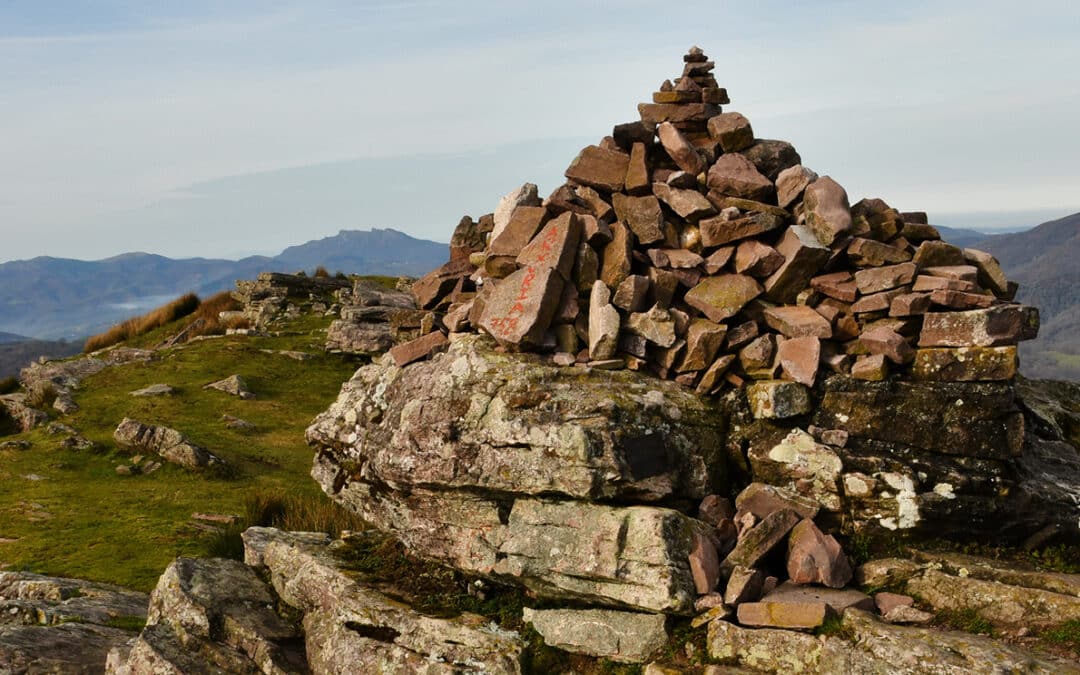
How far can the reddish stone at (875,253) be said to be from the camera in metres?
11.6

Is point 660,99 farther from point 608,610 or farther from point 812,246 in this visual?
point 608,610

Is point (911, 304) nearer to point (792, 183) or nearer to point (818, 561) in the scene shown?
point (792, 183)

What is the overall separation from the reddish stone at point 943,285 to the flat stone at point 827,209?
4.09ft

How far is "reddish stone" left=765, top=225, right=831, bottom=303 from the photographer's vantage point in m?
11.5

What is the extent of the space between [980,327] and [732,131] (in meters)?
4.70

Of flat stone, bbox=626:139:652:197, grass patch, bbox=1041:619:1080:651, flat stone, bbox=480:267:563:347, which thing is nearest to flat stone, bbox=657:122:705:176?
flat stone, bbox=626:139:652:197

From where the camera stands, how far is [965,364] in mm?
10570

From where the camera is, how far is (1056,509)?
419 inches

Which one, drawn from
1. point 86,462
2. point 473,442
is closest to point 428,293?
point 473,442

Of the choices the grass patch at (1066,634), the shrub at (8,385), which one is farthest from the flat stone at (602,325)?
the shrub at (8,385)

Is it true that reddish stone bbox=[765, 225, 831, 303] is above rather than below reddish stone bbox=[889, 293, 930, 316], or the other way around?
above

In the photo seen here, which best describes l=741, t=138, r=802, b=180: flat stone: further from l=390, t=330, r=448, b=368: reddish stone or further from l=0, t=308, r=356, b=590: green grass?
l=0, t=308, r=356, b=590: green grass

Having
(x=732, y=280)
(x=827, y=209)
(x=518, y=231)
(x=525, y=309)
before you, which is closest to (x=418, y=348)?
(x=525, y=309)

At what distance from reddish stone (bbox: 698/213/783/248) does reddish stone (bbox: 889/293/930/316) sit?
2036 mm
